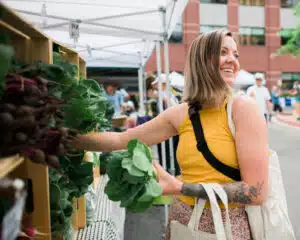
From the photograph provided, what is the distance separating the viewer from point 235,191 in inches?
52.2

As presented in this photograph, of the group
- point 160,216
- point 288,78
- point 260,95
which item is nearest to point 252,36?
point 288,78

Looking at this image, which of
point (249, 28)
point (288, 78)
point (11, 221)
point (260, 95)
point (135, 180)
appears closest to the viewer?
point (11, 221)

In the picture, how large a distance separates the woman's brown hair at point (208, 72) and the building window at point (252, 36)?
25799mm

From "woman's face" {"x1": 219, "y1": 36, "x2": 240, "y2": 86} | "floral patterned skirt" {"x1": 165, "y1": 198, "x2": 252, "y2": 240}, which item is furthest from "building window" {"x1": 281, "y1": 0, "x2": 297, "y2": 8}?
"floral patterned skirt" {"x1": 165, "y1": 198, "x2": 252, "y2": 240}

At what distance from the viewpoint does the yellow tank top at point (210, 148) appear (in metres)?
1.38

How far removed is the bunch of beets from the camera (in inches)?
31.4

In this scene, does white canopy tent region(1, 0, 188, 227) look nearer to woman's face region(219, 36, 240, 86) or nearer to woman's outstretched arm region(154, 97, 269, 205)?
woman's face region(219, 36, 240, 86)

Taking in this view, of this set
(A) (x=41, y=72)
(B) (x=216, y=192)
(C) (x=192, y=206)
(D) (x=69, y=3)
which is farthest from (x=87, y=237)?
(D) (x=69, y=3)

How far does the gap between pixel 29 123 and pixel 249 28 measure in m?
27.4

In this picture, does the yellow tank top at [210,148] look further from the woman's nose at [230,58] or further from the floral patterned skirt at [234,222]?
the woman's nose at [230,58]

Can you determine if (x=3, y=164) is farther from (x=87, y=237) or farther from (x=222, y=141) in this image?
(x=87, y=237)

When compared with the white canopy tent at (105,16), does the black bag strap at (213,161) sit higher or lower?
lower

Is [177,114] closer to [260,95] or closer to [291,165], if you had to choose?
[291,165]

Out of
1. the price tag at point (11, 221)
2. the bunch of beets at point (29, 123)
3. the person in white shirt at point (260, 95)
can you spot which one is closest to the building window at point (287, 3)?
the person in white shirt at point (260, 95)
